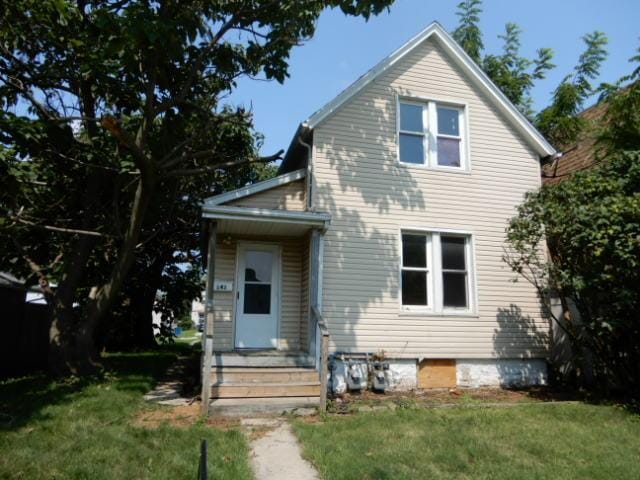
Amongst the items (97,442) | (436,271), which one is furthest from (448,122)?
(97,442)

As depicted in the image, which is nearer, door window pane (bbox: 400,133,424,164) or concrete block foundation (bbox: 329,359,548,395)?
concrete block foundation (bbox: 329,359,548,395)

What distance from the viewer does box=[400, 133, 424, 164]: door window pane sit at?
10.6 metres

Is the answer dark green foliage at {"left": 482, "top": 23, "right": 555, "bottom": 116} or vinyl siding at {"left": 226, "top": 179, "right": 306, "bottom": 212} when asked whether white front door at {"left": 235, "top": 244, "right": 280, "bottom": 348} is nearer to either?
vinyl siding at {"left": 226, "top": 179, "right": 306, "bottom": 212}

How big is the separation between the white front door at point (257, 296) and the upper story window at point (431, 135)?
3802mm

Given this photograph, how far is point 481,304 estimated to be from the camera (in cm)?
1016

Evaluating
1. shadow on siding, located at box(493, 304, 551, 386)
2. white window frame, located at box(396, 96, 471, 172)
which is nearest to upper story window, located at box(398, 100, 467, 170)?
white window frame, located at box(396, 96, 471, 172)

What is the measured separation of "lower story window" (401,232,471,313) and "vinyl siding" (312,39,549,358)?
0.76ft

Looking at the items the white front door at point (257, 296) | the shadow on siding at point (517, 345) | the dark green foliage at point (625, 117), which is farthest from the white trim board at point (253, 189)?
the dark green foliage at point (625, 117)

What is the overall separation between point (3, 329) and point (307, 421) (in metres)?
7.74

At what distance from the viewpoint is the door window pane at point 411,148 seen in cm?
1056

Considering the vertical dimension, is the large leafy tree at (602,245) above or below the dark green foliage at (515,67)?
below

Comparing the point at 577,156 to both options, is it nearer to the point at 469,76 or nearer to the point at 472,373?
the point at 469,76

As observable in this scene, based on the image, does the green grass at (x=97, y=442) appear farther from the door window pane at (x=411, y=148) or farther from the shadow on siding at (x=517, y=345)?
the door window pane at (x=411, y=148)

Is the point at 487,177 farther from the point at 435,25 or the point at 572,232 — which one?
the point at 435,25
